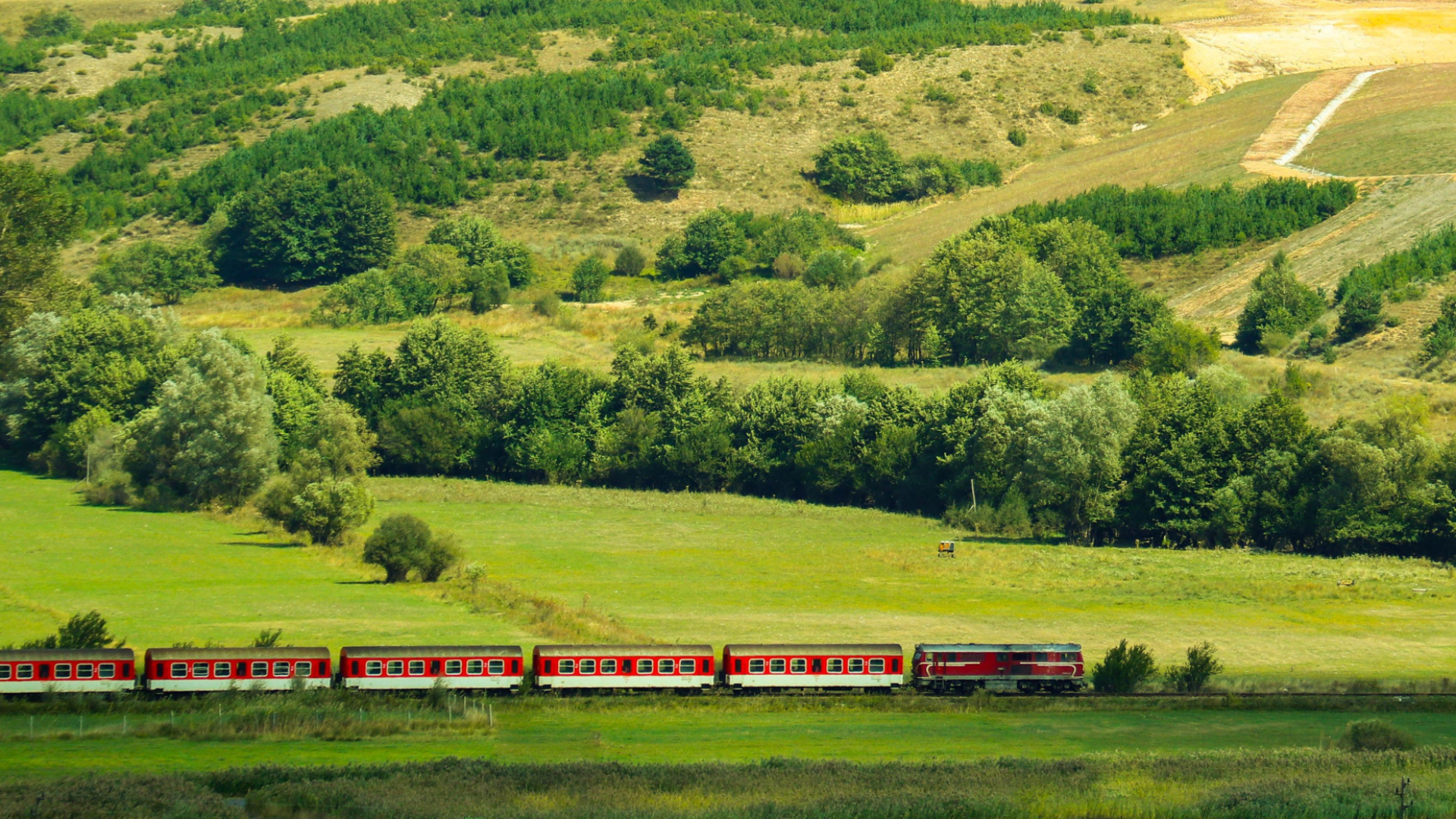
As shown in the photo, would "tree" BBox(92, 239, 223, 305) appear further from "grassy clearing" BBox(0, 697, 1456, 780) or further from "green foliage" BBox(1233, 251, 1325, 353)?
"grassy clearing" BBox(0, 697, 1456, 780)

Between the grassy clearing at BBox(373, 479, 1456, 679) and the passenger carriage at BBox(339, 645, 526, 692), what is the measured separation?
423 inches

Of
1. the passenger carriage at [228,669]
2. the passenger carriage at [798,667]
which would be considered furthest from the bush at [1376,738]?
the passenger carriage at [228,669]

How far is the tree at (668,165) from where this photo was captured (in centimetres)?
19438

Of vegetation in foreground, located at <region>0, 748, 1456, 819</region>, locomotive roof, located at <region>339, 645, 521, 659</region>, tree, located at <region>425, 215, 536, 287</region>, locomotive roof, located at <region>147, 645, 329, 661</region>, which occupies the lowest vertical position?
tree, located at <region>425, 215, 536, 287</region>

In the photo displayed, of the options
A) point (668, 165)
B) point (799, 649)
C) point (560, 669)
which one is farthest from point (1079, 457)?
point (668, 165)

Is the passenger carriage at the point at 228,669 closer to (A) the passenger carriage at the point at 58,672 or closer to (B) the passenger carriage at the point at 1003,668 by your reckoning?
(A) the passenger carriage at the point at 58,672

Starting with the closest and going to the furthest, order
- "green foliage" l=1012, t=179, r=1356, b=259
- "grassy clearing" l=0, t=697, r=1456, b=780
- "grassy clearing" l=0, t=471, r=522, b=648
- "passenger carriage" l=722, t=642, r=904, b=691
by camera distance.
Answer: "grassy clearing" l=0, t=697, r=1456, b=780 → "passenger carriage" l=722, t=642, r=904, b=691 → "grassy clearing" l=0, t=471, r=522, b=648 → "green foliage" l=1012, t=179, r=1356, b=259

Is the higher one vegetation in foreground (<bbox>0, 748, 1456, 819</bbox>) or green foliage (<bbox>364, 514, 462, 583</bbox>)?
vegetation in foreground (<bbox>0, 748, 1456, 819</bbox>)

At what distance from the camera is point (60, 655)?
47.7 m

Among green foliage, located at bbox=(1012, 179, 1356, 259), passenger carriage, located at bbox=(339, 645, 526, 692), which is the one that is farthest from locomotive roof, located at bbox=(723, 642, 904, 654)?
green foliage, located at bbox=(1012, 179, 1356, 259)

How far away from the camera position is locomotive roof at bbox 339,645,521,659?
4997cm

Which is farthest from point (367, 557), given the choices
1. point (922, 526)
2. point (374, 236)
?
point (374, 236)

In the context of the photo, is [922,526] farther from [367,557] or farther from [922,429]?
[367,557]

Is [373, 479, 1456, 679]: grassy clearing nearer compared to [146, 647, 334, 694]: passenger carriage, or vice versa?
[146, 647, 334, 694]: passenger carriage
